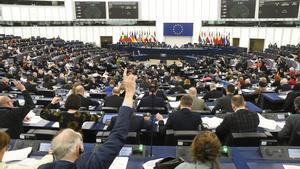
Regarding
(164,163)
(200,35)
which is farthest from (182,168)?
(200,35)

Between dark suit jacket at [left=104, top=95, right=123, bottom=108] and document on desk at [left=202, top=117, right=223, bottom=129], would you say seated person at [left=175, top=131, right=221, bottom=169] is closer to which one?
document on desk at [left=202, top=117, right=223, bottom=129]

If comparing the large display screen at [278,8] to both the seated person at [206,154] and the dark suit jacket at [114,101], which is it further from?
the seated person at [206,154]

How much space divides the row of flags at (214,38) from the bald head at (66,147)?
94.1 feet

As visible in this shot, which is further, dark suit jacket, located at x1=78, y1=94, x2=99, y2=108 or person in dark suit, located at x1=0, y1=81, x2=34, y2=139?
dark suit jacket, located at x1=78, y1=94, x2=99, y2=108

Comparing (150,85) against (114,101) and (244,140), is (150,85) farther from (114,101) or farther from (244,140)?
(244,140)

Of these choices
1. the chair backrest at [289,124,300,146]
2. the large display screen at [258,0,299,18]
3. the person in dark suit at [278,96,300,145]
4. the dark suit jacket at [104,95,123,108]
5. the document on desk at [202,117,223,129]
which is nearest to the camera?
the chair backrest at [289,124,300,146]

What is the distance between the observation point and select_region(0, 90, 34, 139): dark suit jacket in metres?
4.47

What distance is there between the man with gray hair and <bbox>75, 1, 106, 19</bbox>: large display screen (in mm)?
30223

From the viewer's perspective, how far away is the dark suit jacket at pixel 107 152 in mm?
2096

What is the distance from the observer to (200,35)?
3138 centimetres

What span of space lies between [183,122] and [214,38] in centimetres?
2693

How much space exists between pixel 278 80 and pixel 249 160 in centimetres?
819


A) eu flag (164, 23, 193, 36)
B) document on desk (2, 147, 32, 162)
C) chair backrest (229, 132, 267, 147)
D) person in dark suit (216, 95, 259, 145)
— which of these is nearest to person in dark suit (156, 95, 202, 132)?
person in dark suit (216, 95, 259, 145)

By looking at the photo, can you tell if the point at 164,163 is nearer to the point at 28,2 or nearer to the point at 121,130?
the point at 121,130
